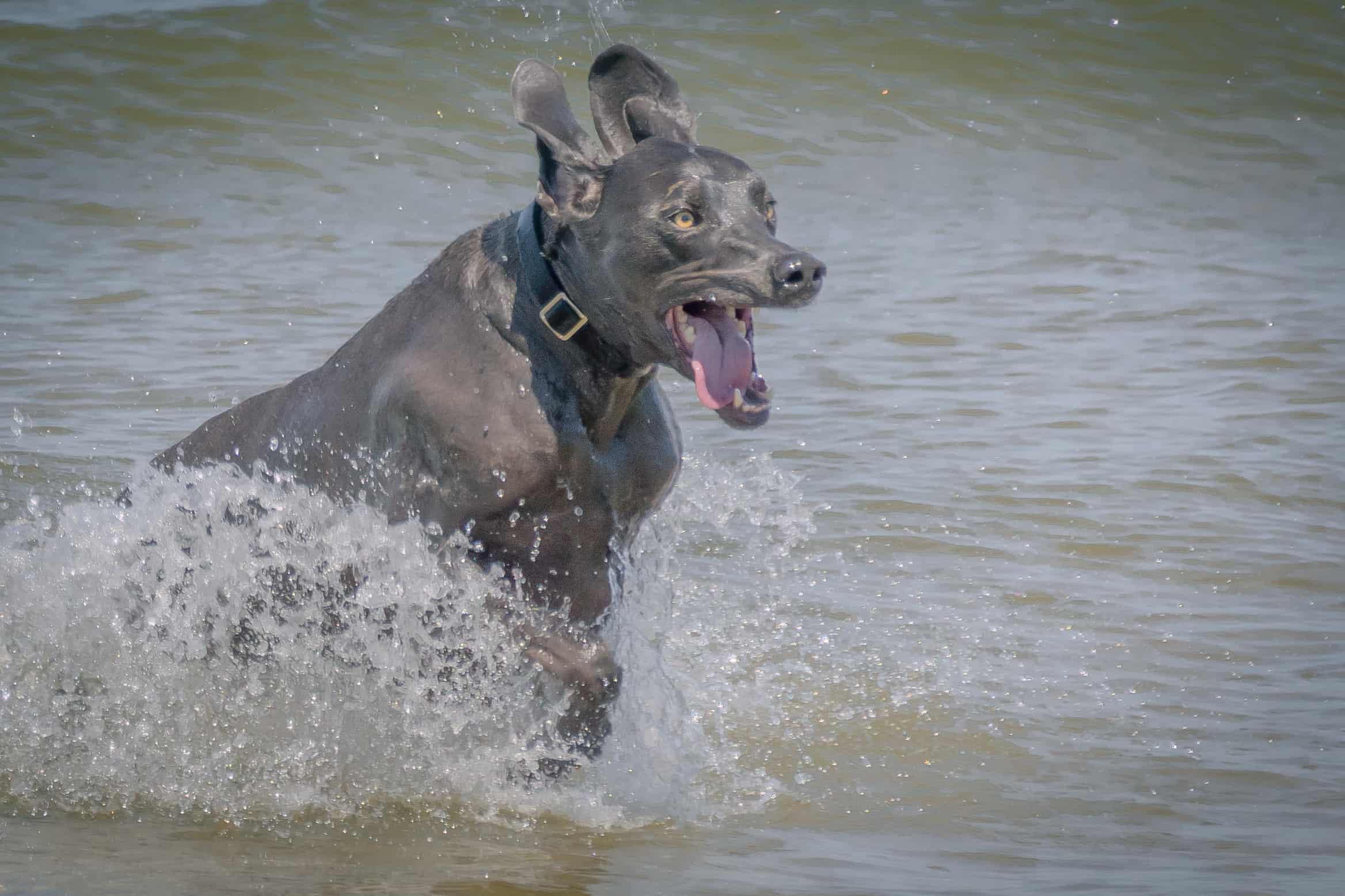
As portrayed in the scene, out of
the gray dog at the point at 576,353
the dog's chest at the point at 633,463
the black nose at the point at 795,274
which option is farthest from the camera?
the dog's chest at the point at 633,463

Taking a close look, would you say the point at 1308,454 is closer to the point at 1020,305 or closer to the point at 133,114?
the point at 1020,305

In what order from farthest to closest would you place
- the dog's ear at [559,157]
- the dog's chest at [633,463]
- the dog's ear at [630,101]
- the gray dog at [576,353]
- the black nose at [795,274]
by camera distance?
the dog's ear at [630,101], the dog's chest at [633,463], the dog's ear at [559,157], the gray dog at [576,353], the black nose at [795,274]

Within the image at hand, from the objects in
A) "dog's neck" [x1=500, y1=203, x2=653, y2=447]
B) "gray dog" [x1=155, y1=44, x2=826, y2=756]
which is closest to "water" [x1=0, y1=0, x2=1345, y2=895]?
"gray dog" [x1=155, y1=44, x2=826, y2=756]

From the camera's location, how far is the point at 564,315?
12.1 feet

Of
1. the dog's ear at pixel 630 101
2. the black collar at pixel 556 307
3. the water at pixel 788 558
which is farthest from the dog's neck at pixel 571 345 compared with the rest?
the water at pixel 788 558

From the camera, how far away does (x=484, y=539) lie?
373 cm

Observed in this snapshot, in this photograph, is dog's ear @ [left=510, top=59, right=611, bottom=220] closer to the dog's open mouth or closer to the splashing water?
the dog's open mouth

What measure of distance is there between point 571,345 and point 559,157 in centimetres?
40

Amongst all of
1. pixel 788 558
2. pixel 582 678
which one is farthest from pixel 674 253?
Answer: pixel 788 558

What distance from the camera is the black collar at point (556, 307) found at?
369cm

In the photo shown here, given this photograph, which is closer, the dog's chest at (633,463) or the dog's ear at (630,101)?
the dog's chest at (633,463)

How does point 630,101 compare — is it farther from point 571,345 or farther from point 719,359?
point 719,359

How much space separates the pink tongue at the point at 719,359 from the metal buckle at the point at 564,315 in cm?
25

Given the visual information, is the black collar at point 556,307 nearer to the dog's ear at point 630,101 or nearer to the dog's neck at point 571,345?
the dog's neck at point 571,345
